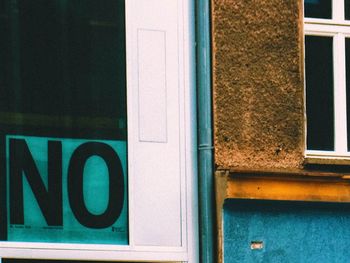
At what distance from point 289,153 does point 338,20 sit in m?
1.45

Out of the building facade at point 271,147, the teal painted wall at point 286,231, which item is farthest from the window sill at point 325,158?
the teal painted wall at point 286,231

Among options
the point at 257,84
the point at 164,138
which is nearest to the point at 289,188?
the point at 257,84

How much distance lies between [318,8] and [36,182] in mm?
3269

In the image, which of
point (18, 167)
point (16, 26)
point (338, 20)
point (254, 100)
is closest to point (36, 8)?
point (16, 26)

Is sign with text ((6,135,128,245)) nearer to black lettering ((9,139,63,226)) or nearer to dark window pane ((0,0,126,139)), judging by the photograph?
black lettering ((9,139,63,226))

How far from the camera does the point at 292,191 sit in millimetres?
11711

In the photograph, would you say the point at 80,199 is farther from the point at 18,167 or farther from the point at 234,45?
the point at 234,45

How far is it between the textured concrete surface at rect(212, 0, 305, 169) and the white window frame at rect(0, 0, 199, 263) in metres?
0.24

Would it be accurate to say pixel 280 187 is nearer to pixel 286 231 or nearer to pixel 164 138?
pixel 286 231

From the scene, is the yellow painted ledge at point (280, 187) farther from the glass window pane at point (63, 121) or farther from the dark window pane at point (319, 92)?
the glass window pane at point (63, 121)

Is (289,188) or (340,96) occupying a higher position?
(340,96)

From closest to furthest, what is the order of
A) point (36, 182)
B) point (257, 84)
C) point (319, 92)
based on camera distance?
point (36, 182) → point (257, 84) → point (319, 92)

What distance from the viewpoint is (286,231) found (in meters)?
11.8

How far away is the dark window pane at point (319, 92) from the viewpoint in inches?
479
